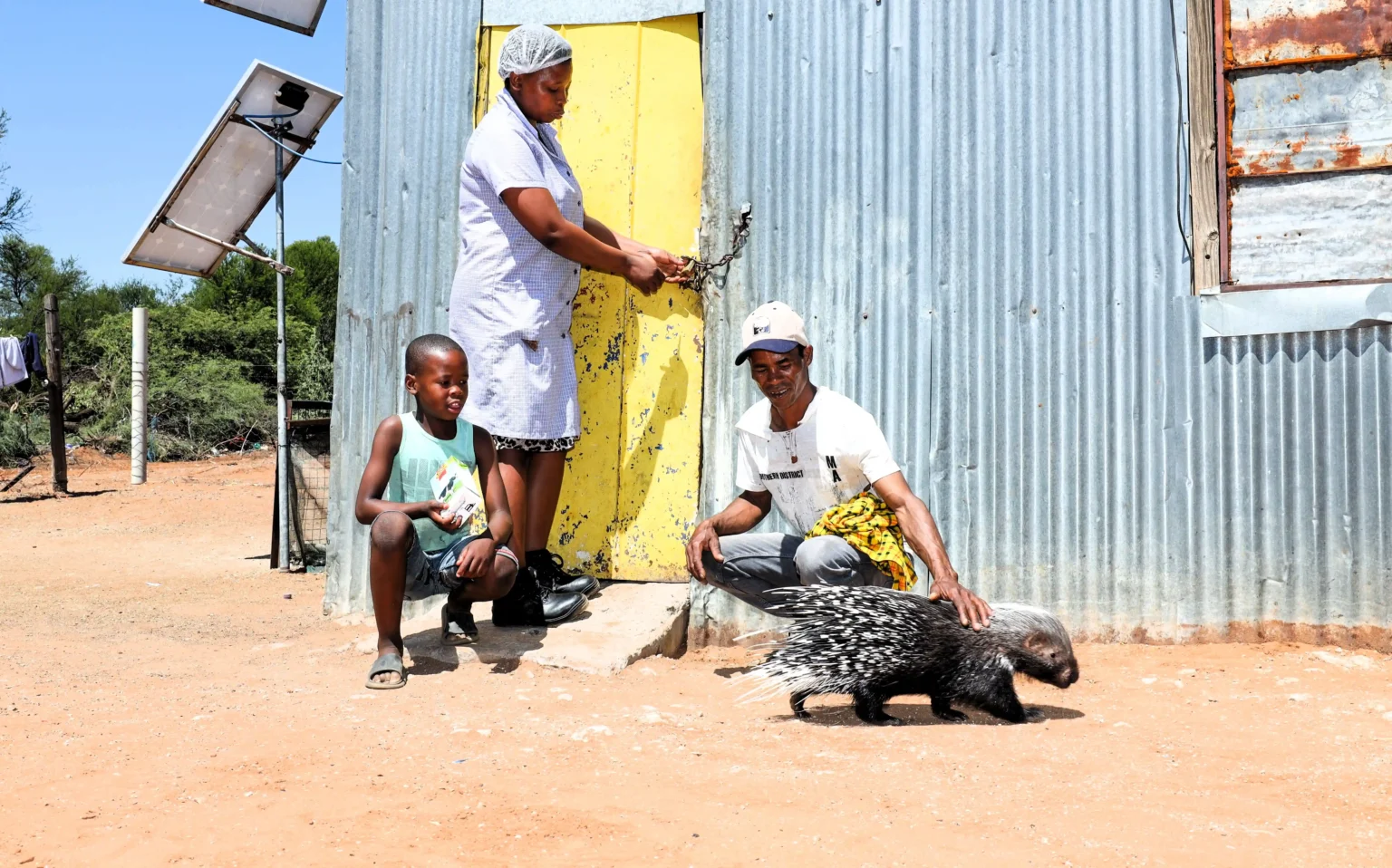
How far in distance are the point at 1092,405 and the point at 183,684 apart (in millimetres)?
3749

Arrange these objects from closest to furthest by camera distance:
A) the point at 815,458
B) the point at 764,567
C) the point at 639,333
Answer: the point at 815,458, the point at 764,567, the point at 639,333

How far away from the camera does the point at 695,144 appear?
5.24 metres

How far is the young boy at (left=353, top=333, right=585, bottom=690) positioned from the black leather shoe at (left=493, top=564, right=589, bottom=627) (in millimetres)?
204

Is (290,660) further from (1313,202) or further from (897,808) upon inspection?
(1313,202)

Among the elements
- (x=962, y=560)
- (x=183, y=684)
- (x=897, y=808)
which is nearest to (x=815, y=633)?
(x=897, y=808)

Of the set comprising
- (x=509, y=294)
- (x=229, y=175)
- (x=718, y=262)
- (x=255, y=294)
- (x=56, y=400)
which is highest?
(x=255, y=294)

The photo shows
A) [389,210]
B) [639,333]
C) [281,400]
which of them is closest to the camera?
[639,333]

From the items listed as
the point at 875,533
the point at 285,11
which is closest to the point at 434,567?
the point at 875,533

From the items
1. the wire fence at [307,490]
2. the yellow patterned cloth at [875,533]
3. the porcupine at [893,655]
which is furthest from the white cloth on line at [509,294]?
the wire fence at [307,490]

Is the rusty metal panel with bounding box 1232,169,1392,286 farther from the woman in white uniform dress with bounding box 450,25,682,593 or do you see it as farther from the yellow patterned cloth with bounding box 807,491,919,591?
the woman in white uniform dress with bounding box 450,25,682,593

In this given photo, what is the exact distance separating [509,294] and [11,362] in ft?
35.3

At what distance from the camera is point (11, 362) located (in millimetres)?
12750

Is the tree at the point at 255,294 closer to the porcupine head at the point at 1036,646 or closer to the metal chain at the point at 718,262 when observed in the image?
the metal chain at the point at 718,262

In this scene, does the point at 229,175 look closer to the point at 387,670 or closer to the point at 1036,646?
the point at 387,670
